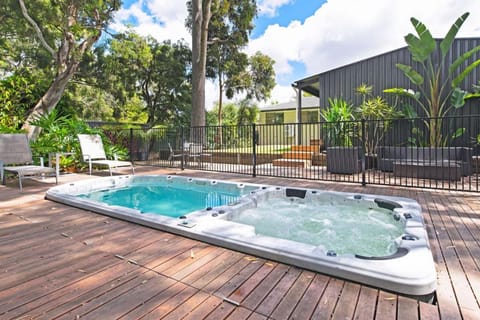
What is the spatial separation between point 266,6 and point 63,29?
9769mm

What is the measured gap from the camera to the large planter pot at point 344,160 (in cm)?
662

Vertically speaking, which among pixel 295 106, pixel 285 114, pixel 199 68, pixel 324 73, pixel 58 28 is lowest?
pixel 285 114

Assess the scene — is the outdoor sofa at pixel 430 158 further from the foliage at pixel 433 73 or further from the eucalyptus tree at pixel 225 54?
the eucalyptus tree at pixel 225 54

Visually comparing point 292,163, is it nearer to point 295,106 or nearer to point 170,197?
point 170,197

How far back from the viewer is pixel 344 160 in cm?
672

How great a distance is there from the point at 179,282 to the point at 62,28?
9.20 m

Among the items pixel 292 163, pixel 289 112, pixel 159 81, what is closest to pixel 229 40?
pixel 159 81

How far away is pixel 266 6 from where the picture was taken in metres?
14.4

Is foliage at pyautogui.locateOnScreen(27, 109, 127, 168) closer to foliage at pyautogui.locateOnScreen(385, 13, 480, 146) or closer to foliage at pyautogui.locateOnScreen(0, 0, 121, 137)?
foliage at pyautogui.locateOnScreen(0, 0, 121, 137)

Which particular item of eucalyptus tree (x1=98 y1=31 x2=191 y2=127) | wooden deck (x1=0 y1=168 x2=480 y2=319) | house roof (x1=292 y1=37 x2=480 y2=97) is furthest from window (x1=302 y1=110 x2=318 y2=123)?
wooden deck (x1=0 y1=168 x2=480 y2=319)

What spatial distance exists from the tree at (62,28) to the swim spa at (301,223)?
4867mm

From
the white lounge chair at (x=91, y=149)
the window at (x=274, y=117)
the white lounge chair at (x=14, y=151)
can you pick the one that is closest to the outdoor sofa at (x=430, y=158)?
the white lounge chair at (x=91, y=149)

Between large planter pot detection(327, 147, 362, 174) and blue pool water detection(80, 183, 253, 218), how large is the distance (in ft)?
9.25

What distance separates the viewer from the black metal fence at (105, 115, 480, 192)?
19.0 feet
